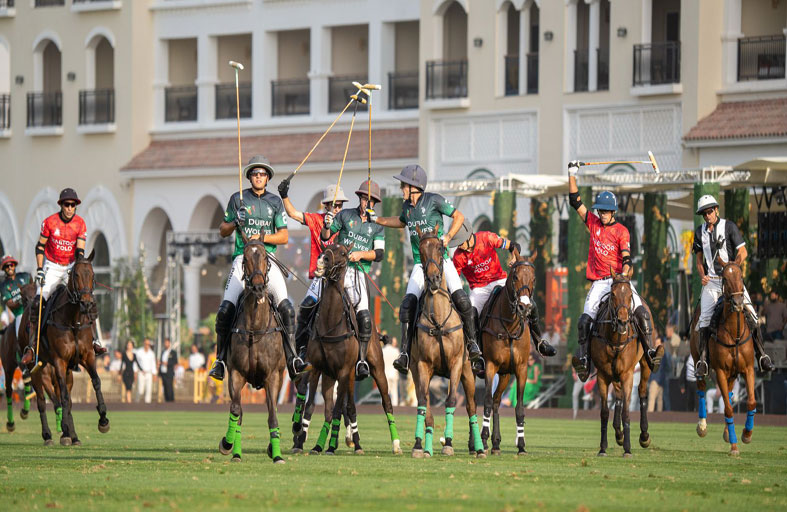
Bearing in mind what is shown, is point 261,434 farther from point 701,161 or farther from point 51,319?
point 701,161

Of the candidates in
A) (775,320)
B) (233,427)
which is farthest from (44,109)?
(233,427)

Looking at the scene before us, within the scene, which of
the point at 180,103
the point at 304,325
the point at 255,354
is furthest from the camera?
the point at 180,103

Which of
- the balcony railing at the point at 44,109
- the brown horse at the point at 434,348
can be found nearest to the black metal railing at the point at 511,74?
the balcony railing at the point at 44,109

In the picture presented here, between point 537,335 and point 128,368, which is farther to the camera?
point 128,368

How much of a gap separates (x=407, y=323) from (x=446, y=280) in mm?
682

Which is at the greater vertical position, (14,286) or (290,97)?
(290,97)

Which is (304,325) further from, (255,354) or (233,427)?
(233,427)

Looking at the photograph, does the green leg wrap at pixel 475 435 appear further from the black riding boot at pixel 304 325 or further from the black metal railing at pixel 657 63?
the black metal railing at pixel 657 63

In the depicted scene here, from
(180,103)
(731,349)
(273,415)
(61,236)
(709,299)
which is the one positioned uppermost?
(180,103)

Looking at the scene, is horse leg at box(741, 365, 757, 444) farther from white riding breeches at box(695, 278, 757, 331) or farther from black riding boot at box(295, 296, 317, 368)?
black riding boot at box(295, 296, 317, 368)

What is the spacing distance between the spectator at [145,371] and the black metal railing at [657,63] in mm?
14613

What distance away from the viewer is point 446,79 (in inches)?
1895

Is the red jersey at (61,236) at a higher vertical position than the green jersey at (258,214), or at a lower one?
lower

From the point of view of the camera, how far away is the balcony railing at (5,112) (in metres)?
57.5
